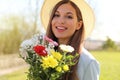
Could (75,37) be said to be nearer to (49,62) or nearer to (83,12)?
(83,12)

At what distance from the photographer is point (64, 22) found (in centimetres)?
252

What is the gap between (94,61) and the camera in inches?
99.8

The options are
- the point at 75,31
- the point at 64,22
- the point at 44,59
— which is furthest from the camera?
the point at 75,31

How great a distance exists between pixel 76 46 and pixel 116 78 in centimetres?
883

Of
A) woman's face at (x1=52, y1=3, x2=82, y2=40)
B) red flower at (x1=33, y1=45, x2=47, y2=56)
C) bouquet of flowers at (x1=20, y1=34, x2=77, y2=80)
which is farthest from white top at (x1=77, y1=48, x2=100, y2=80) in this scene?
red flower at (x1=33, y1=45, x2=47, y2=56)

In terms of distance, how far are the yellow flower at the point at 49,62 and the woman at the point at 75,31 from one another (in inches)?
14.3

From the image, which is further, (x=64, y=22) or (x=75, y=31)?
(x=75, y=31)

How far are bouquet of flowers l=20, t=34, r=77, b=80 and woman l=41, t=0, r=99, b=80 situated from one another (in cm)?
28

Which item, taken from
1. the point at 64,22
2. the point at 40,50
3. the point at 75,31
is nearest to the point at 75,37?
the point at 75,31

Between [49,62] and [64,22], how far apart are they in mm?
477

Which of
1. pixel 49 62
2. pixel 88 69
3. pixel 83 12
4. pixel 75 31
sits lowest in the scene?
pixel 88 69

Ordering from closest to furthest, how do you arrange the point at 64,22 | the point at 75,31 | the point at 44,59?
the point at 44,59, the point at 64,22, the point at 75,31

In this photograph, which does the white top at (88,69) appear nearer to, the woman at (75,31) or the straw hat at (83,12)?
the woman at (75,31)

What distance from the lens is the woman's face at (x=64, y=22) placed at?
8.30 feet
